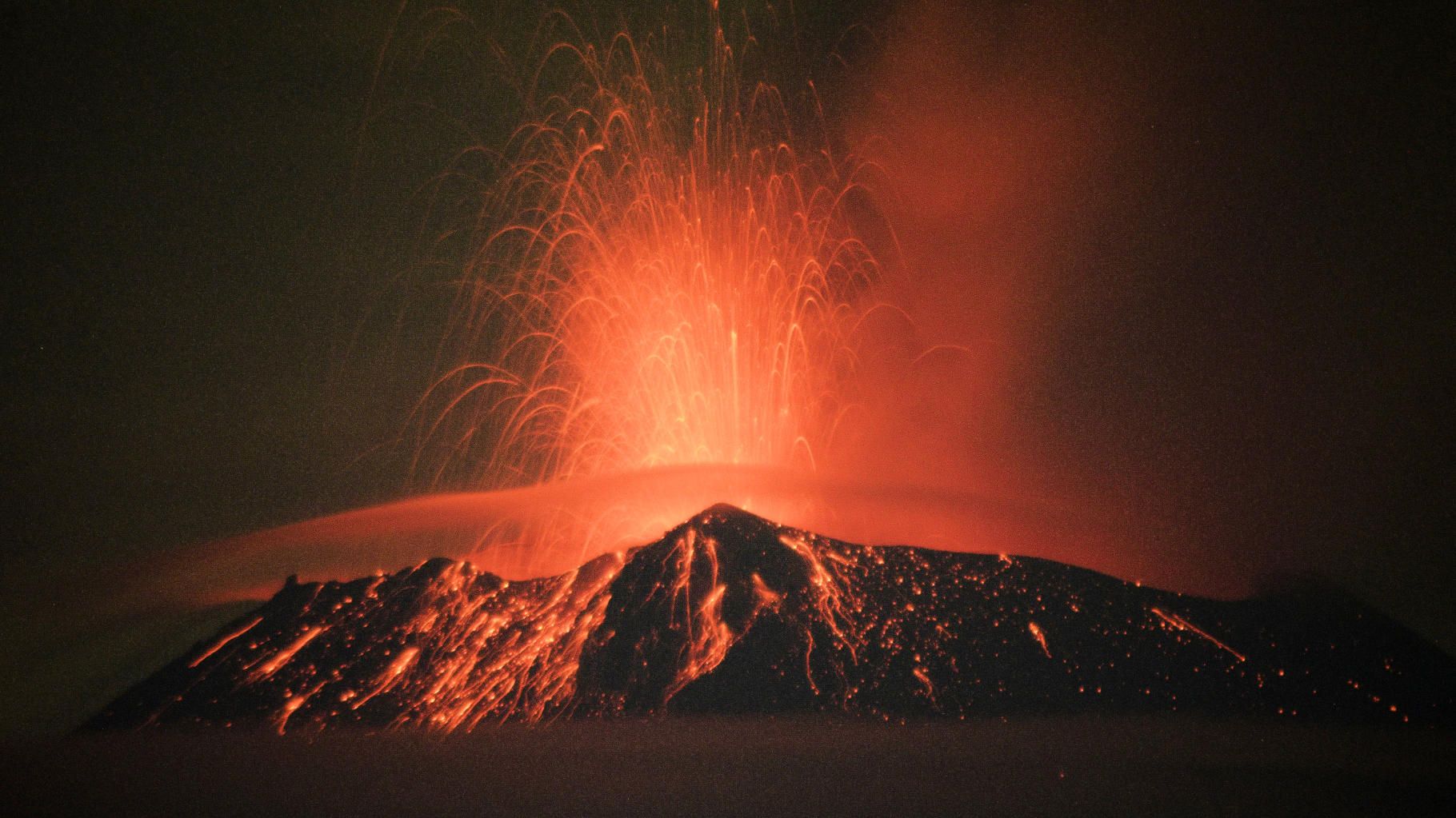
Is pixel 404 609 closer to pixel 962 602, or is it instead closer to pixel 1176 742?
pixel 962 602

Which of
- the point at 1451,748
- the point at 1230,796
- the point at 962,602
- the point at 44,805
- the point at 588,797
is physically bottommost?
the point at 44,805

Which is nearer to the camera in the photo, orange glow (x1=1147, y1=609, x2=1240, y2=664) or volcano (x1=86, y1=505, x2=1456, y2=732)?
volcano (x1=86, y1=505, x2=1456, y2=732)

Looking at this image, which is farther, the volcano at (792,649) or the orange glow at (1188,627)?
the orange glow at (1188,627)

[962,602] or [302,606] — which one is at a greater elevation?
[962,602]

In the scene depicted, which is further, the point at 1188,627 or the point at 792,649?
the point at 1188,627

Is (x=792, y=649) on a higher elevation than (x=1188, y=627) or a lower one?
lower

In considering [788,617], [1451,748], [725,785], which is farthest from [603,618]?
[1451,748]

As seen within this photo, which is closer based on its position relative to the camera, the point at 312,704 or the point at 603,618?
the point at 312,704

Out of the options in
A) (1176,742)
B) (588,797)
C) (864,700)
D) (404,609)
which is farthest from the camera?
(404,609)
